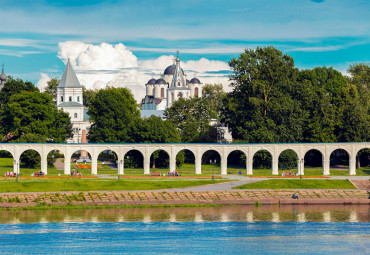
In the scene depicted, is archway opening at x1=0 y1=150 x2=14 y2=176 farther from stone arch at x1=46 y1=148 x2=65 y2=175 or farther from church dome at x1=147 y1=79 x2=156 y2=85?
church dome at x1=147 y1=79 x2=156 y2=85

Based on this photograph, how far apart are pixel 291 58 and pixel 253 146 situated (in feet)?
60.3

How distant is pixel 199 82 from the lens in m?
166

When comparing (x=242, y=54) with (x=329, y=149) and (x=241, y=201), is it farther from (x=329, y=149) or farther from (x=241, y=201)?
(x=241, y=201)

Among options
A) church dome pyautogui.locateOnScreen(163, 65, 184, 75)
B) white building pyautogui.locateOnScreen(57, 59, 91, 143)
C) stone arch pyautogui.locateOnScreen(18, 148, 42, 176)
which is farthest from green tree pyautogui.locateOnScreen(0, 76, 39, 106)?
church dome pyautogui.locateOnScreen(163, 65, 184, 75)

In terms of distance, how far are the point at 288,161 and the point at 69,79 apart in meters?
54.7

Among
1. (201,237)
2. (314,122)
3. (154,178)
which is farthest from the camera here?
(314,122)

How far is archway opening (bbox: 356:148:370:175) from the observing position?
274 feet

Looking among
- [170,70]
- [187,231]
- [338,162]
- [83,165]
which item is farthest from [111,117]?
[170,70]

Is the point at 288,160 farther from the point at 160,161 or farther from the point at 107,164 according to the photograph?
the point at 107,164

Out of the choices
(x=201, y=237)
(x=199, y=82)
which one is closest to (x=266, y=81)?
(x=201, y=237)

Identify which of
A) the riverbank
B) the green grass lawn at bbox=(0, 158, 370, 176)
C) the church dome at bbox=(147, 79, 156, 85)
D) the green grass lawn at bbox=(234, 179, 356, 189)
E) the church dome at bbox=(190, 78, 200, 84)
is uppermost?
the church dome at bbox=(147, 79, 156, 85)

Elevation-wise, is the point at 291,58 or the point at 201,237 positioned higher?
the point at 291,58

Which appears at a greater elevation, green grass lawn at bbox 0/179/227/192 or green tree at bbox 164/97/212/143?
green tree at bbox 164/97/212/143

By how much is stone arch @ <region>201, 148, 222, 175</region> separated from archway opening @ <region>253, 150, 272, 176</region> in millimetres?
4666
